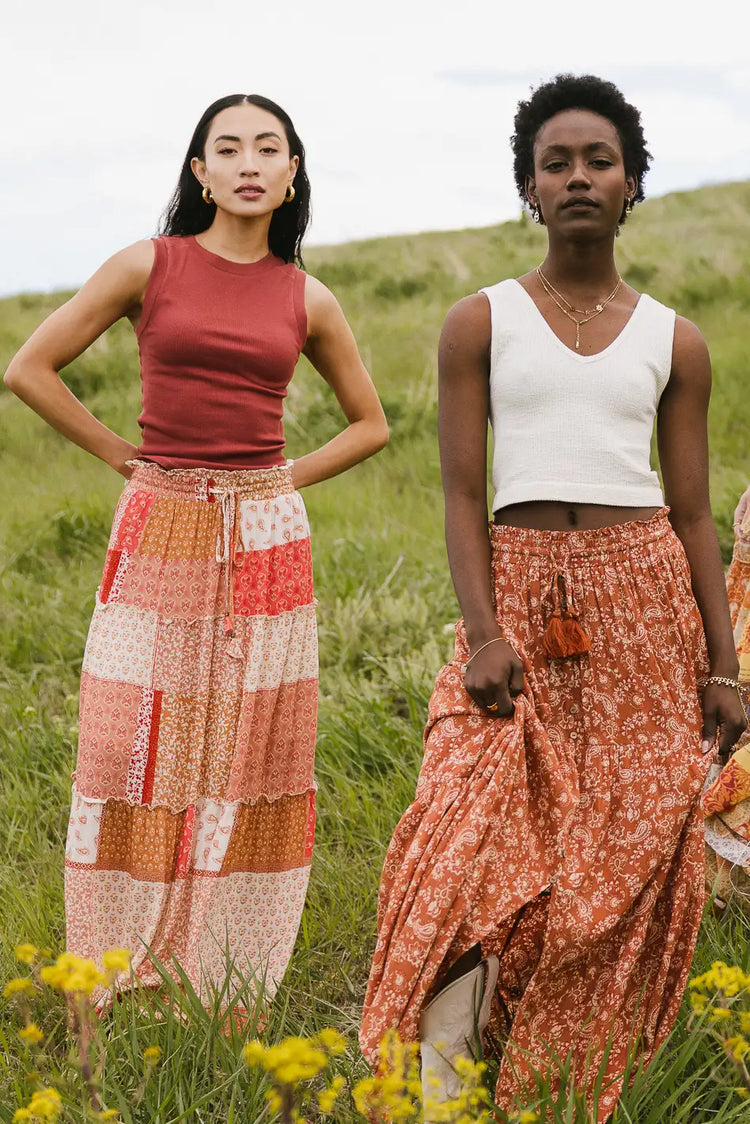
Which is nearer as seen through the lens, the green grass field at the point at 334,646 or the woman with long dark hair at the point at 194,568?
the green grass field at the point at 334,646

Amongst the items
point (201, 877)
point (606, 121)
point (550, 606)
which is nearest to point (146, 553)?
point (201, 877)

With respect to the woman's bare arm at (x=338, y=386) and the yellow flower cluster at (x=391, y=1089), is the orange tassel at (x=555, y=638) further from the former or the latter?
the woman's bare arm at (x=338, y=386)

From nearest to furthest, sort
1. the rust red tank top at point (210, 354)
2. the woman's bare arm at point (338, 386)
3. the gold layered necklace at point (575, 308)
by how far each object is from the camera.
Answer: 1. the gold layered necklace at point (575, 308)
2. the rust red tank top at point (210, 354)
3. the woman's bare arm at point (338, 386)

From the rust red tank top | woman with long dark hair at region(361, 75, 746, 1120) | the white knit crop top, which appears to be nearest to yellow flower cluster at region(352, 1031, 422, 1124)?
woman with long dark hair at region(361, 75, 746, 1120)

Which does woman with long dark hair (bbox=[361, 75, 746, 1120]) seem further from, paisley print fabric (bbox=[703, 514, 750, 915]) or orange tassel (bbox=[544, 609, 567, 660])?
paisley print fabric (bbox=[703, 514, 750, 915])

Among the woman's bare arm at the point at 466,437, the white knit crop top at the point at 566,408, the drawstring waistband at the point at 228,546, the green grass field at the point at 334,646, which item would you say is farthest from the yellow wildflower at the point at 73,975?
the drawstring waistband at the point at 228,546

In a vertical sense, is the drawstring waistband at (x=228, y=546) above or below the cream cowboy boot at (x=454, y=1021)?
above

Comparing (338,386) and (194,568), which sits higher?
(338,386)

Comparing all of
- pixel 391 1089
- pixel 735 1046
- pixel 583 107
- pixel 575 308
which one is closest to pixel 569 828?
pixel 735 1046

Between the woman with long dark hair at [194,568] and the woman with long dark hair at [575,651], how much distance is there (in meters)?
0.60

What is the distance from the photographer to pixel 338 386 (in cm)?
319

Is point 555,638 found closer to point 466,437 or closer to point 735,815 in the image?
point 466,437

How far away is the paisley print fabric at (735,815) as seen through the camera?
3158mm

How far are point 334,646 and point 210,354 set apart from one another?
7.72 feet
